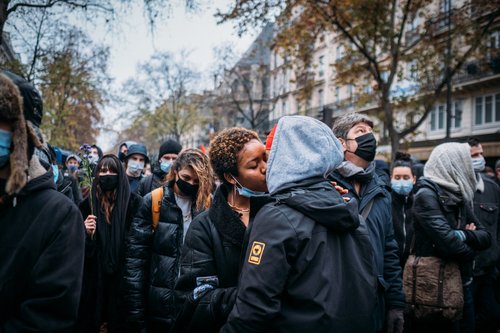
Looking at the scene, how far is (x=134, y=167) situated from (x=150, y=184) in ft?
2.72

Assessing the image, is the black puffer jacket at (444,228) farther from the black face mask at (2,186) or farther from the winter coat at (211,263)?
the black face mask at (2,186)

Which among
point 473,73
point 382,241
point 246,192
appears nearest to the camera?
point 246,192

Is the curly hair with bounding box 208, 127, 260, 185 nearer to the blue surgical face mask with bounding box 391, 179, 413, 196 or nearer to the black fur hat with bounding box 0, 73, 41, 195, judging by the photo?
the black fur hat with bounding box 0, 73, 41, 195

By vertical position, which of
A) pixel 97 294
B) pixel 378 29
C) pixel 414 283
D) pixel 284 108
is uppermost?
pixel 284 108

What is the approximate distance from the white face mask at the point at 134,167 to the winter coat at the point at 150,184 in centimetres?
65

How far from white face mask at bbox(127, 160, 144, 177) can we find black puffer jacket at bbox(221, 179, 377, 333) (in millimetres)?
4670

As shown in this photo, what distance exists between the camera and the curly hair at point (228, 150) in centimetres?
265

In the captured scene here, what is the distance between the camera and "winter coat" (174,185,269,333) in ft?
7.47

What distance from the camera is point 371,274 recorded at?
2068 millimetres

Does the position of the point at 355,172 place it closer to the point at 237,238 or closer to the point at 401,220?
the point at 237,238

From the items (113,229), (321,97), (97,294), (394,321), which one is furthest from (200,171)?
(321,97)

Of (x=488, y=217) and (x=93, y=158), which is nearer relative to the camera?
(x=488, y=217)

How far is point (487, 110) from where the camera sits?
79.9 feet

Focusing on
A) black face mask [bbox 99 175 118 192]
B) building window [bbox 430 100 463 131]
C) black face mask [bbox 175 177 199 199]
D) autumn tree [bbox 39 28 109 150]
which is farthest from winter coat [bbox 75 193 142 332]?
building window [bbox 430 100 463 131]
